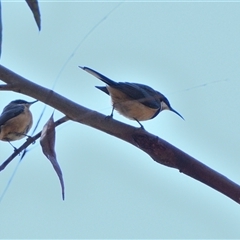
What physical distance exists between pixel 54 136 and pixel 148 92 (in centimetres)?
269

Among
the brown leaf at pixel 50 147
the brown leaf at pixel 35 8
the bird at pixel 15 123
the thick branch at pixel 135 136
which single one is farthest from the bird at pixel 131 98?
the brown leaf at pixel 35 8

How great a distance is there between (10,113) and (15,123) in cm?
18

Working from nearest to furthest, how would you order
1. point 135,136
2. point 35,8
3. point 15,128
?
point 35,8
point 135,136
point 15,128

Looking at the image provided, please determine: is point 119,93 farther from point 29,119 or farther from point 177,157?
point 177,157

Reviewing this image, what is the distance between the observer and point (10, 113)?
17.7 feet

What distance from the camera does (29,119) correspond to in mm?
5465

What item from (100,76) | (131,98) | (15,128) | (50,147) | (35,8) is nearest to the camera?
(35,8)

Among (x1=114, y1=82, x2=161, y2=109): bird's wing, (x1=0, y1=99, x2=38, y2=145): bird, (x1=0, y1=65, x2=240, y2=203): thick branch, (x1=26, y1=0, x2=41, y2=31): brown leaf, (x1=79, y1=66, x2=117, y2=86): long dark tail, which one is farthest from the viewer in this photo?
(x1=0, y1=99, x2=38, y2=145): bird

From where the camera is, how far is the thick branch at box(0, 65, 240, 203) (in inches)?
59.2

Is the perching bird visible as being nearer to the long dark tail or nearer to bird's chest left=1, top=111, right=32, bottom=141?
bird's chest left=1, top=111, right=32, bottom=141

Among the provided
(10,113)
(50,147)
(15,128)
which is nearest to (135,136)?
(50,147)

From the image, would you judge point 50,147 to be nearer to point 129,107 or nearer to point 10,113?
point 129,107

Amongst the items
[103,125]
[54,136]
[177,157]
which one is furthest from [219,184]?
[54,136]

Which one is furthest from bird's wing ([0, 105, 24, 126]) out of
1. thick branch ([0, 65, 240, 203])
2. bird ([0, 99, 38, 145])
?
thick branch ([0, 65, 240, 203])
